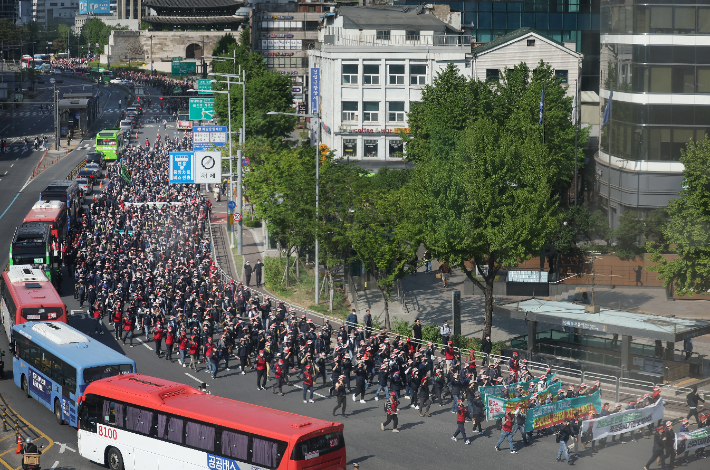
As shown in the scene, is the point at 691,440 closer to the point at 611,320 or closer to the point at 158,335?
the point at 611,320

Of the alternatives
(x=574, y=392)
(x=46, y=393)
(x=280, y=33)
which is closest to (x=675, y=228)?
(x=574, y=392)

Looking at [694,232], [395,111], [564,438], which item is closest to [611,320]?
[694,232]

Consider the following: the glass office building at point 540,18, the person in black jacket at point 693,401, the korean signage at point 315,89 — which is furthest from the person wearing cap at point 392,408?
the glass office building at point 540,18

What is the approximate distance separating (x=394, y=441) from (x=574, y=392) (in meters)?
6.07

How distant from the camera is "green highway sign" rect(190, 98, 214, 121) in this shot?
82.3m

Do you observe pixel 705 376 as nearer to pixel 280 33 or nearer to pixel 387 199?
pixel 387 199

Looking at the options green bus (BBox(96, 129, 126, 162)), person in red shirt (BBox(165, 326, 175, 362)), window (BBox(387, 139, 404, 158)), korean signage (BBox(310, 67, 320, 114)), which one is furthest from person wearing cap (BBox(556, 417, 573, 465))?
green bus (BBox(96, 129, 126, 162))

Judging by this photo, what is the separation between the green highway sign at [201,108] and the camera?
3241 inches

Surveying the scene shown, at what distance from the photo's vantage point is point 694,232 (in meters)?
36.2

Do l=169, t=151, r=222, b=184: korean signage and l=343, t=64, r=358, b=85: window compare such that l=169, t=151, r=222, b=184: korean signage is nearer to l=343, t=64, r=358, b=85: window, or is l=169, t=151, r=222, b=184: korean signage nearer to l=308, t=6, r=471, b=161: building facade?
l=308, t=6, r=471, b=161: building facade

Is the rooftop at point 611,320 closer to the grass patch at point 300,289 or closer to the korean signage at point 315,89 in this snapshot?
the grass patch at point 300,289

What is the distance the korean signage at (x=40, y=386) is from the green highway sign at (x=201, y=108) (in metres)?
52.6

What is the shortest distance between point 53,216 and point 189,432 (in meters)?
32.9

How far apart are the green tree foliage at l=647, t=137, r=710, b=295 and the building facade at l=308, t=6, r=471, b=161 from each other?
1344 inches
